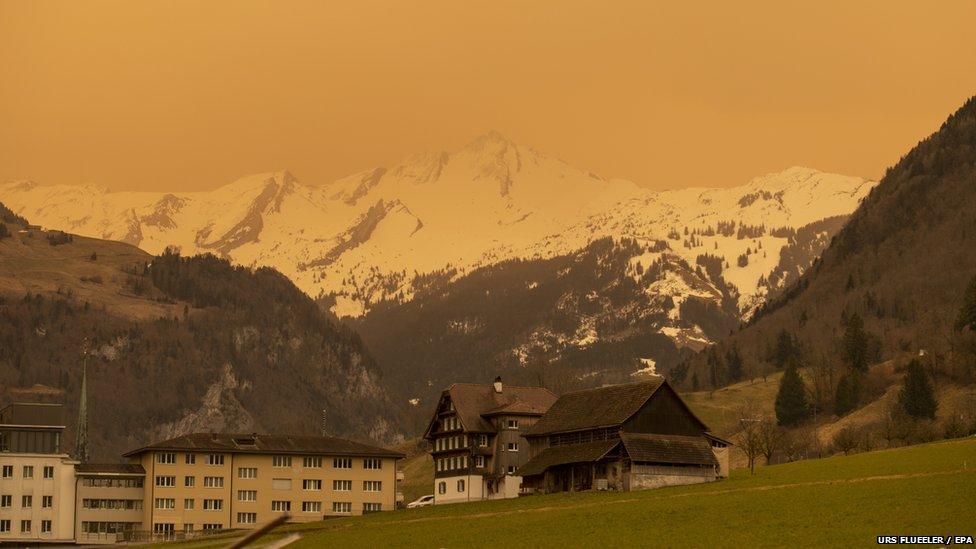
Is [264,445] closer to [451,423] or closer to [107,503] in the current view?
[107,503]

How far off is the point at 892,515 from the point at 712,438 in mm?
66862

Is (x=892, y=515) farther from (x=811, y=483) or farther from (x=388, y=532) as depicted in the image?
(x=388, y=532)

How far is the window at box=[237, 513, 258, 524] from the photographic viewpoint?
6777 inches

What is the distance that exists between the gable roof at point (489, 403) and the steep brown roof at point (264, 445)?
862 centimetres

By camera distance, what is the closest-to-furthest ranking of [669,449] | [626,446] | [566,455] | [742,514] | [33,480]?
[742,514] → [626,446] → [669,449] → [566,455] → [33,480]

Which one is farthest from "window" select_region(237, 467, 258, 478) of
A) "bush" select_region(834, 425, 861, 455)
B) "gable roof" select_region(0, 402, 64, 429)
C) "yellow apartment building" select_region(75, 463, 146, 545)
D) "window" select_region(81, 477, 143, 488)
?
"bush" select_region(834, 425, 861, 455)

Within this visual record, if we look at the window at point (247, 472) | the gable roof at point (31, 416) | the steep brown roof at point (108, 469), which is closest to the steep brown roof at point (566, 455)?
the window at point (247, 472)

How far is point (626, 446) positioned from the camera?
141 m

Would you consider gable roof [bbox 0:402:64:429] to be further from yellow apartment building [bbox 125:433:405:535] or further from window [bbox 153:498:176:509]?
window [bbox 153:498:176:509]

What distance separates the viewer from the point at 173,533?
165m

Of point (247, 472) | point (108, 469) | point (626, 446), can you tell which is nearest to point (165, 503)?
point (108, 469)

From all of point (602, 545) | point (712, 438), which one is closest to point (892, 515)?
point (602, 545)

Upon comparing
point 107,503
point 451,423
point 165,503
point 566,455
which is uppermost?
point 451,423

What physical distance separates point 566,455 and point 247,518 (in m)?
38.9
